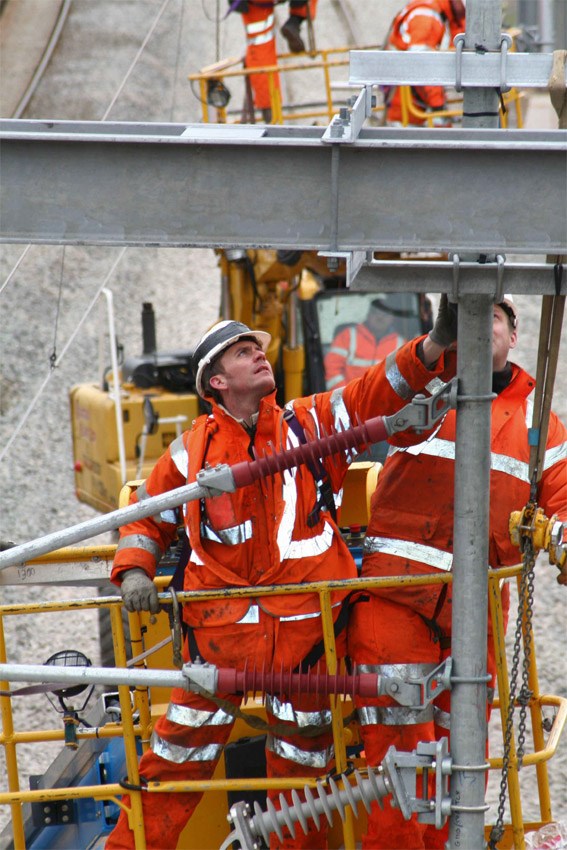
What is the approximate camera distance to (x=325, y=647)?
4.11 meters

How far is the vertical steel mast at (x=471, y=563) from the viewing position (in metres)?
3.30

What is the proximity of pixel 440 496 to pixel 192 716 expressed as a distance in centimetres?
113

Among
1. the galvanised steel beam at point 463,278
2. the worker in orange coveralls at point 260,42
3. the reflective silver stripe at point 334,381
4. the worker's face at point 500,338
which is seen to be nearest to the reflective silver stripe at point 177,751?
the worker's face at point 500,338

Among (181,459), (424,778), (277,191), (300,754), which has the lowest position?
(300,754)

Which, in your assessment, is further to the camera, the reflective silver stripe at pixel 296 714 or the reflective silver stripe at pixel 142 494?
the reflective silver stripe at pixel 142 494

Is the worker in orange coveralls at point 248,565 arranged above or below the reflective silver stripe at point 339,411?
below

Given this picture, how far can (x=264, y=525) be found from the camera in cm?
418

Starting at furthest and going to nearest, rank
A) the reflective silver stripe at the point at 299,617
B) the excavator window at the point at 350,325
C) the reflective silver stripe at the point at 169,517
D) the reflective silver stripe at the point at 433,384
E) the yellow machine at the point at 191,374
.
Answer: the excavator window at the point at 350,325, the yellow machine at the point at 191,374, the reflective silver stripe at the point at 169,517, the reflective silver stripe at the point at 299,617, the reflective silver stripe at the point at 433,384

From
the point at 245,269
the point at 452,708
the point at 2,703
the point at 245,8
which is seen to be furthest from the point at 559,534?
the point at 245,8

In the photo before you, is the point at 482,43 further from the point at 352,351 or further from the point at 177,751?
the point at 352,351

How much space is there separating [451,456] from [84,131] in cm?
185

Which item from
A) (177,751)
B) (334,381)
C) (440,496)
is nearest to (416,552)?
(440,496)

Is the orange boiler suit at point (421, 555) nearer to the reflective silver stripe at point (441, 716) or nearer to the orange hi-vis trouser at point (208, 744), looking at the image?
the reflective silver stripe at point (441, 716)

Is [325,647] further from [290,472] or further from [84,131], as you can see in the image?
[84,131]
